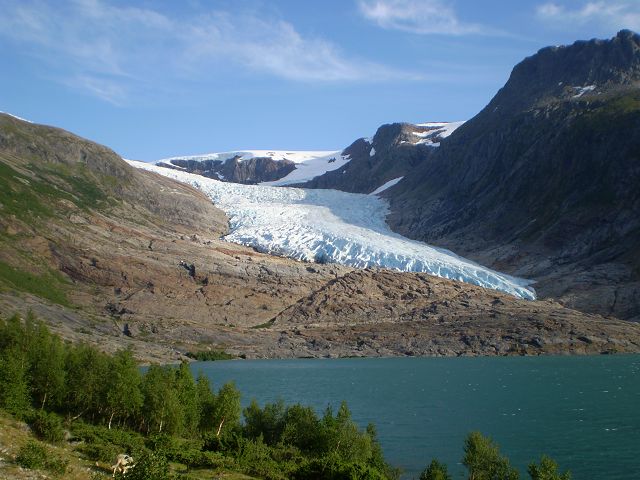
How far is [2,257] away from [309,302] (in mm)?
52989

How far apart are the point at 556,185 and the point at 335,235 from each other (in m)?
52.6

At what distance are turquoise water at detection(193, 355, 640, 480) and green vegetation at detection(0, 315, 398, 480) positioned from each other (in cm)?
541

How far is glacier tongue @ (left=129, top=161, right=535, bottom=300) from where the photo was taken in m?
134

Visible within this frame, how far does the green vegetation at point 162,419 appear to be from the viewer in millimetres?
26844

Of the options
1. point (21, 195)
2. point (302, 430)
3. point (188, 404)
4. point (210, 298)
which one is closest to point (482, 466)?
point (302, 430)

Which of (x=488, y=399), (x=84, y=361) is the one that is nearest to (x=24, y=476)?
(x=84, y=361)

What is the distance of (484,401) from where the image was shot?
176ft

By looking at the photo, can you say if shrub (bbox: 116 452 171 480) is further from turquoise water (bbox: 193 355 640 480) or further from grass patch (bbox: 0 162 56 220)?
grass patch (bbox: 0 162 56 220)

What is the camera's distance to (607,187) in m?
135

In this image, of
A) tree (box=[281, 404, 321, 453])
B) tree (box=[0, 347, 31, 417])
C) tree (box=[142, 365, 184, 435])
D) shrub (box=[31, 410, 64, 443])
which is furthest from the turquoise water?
tree (box=[0, 347, 31, 417])

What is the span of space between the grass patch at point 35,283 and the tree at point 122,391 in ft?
224

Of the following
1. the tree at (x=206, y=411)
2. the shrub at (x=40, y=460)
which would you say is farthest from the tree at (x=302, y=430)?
the shrub at (x=40, y=460)

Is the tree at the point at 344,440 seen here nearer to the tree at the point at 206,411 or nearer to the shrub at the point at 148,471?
the tree at the point at 206,411

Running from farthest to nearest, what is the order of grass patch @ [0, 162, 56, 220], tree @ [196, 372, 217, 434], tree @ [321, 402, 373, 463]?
grass patch @ [0, 162, 56, 220], tree @ [196, 372, 217, 434], tree @ [321, 402, 373, 463]
